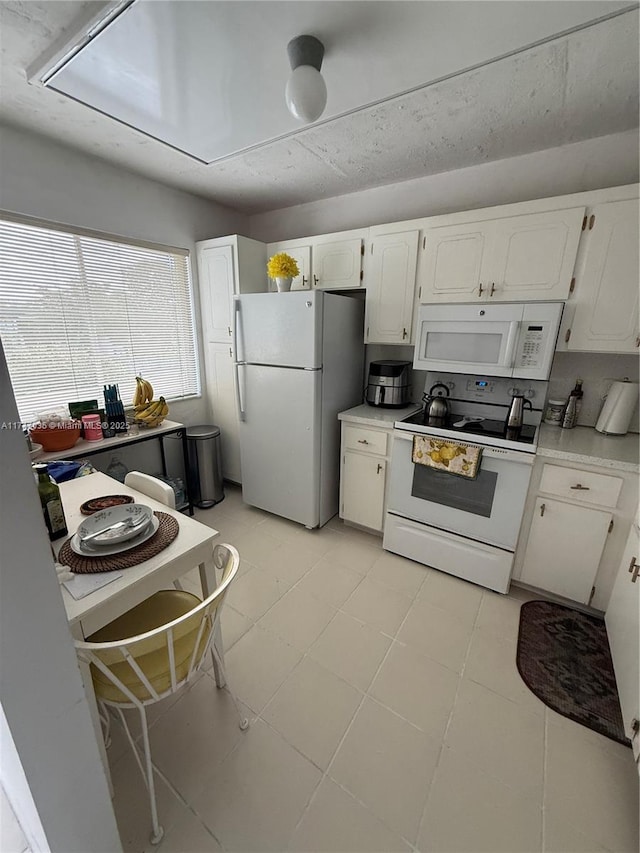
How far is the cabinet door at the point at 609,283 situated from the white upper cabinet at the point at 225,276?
2.18m

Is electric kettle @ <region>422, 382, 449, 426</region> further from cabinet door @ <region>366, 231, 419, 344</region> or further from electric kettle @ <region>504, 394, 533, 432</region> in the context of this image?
cabinet door @ <region>366, 231, 419, 344</region>

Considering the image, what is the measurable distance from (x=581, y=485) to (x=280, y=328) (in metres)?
1.95

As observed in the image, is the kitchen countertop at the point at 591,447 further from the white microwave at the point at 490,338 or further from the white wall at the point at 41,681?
the white wall at the point at 41,681

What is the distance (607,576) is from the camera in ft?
5.69

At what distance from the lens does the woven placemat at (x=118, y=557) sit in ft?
3.37

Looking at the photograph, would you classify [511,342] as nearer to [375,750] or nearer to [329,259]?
[329,259]

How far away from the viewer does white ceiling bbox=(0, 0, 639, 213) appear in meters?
1.09

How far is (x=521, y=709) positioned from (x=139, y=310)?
3258 millimetres

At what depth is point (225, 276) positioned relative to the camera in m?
2.73

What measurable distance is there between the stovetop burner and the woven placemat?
1.50m

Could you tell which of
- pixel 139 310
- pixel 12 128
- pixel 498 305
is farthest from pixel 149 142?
pixel 498 305

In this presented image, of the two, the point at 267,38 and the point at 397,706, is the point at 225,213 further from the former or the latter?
the point at 397,706

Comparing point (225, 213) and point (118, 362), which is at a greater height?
point (225, 213)

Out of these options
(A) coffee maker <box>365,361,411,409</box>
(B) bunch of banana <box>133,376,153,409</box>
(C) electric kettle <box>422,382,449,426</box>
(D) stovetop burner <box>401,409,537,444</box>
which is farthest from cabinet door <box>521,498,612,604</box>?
(B) bunch of banana <box>133,376,153,409</box>
